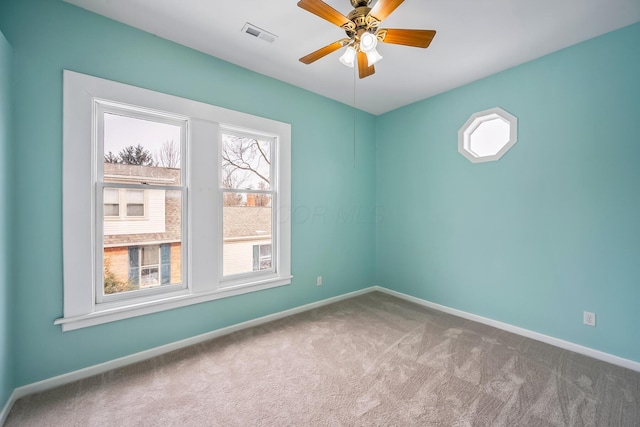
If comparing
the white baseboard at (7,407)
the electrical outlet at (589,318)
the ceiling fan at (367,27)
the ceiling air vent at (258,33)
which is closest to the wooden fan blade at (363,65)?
the ceiling fan at (367,27)

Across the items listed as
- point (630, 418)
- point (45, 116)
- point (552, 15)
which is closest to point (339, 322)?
point (630, 418)

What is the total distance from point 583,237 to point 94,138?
427cm

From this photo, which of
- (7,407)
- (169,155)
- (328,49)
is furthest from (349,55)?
(7,407)

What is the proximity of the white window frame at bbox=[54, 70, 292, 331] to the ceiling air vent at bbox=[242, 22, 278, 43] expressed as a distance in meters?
0.75

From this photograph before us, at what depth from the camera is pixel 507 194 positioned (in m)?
2.88

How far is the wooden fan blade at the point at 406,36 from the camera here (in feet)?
5.71

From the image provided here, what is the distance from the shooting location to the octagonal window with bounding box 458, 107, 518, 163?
112 inches

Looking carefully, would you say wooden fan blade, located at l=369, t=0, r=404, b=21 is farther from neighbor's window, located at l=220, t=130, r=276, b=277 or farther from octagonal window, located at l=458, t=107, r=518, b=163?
octagonal window, located at l=458, t=107, r=518, b=163

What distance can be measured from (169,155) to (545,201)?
144 inches

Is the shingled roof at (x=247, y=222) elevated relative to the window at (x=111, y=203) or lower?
lower

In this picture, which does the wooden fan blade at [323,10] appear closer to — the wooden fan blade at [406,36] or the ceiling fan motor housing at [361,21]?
the ceiling fan motor housing at [361,21]

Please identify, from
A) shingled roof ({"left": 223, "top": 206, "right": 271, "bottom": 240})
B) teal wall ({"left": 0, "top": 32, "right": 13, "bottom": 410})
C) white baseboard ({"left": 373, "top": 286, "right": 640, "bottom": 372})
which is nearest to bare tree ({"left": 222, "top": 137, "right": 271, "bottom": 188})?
shingled roof ({"left": 223, "top": 206, "right": 271, "bottom": 240})

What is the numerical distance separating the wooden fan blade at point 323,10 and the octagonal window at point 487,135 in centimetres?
210

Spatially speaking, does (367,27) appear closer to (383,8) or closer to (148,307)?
(383,8)
